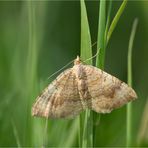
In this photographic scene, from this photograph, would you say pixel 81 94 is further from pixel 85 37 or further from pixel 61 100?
pixel 85 37

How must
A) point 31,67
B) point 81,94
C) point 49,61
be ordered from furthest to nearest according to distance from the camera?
point 49,61 → point 31,67 → point 81,94

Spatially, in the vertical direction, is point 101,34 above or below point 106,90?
above

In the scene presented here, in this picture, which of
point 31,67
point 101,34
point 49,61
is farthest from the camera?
point 49,61

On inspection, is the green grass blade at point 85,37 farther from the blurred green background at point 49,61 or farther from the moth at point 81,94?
the blurred green background at point 49,61

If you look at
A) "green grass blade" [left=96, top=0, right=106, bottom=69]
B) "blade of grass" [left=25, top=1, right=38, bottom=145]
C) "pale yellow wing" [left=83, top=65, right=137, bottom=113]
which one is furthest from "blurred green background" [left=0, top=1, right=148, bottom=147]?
"green grass blade" [left=96, top=0, right=106, bottom=69]

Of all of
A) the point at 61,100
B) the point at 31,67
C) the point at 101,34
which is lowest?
the point at 61,100

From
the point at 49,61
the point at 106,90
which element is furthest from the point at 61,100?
the point at 49,61

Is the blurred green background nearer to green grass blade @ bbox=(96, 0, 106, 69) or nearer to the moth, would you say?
the moth
